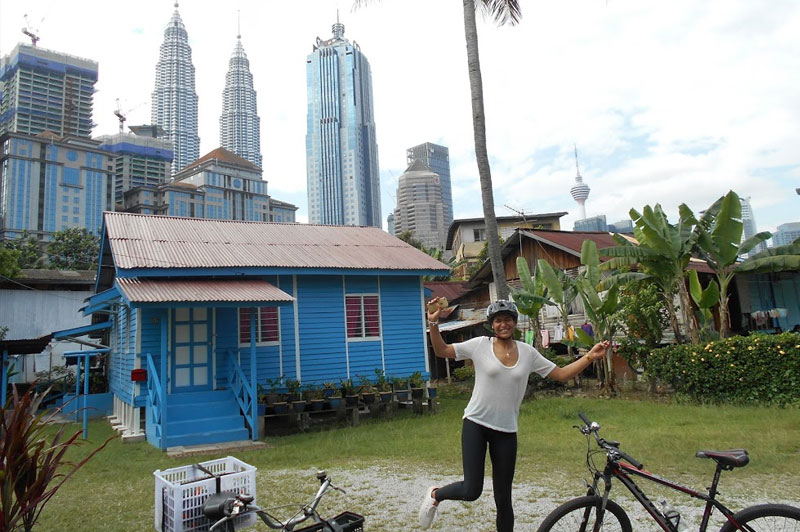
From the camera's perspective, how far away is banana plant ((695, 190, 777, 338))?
12219 mm

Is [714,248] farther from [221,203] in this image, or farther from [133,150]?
[133,150]

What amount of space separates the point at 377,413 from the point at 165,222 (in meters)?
7.39

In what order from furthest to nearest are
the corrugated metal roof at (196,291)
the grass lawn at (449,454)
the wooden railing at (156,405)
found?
the corrugated metal roof at (196,291) → the wooden railing at (156,405) → the grass lawn at (449,454)

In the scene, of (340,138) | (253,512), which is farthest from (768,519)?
(340,138)

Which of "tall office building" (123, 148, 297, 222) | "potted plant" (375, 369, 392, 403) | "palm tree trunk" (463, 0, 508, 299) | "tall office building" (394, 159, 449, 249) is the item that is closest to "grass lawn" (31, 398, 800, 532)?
"potted plant" (375, 369, 392, 403)

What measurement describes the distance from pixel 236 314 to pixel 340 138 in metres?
103

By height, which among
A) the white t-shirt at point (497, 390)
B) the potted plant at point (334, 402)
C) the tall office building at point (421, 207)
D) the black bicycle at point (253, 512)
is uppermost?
the tall office building at point (421, 207)

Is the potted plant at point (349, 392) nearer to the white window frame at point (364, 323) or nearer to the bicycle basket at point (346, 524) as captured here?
the white window frame at point (364, 323)

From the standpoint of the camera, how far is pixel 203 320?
12016 millimetres

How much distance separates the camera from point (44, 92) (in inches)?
4040

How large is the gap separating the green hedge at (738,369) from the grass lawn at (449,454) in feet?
1.76

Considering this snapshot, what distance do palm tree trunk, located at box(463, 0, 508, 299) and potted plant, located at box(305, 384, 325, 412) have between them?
4571 mm

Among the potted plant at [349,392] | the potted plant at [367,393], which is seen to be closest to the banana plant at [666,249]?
the potted plant at [367,393]

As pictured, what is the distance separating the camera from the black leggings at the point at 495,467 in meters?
3.79
